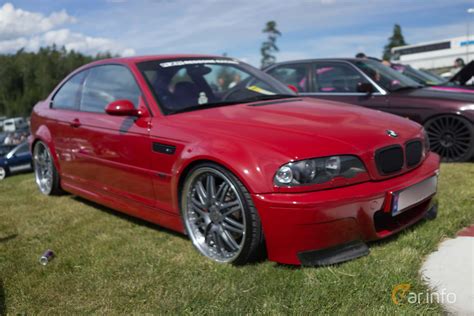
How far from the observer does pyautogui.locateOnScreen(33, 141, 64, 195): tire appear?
519 cm

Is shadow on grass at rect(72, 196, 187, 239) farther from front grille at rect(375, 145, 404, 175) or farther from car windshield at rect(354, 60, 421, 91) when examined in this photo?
car windshield at rect(354, 60, 421, 91)

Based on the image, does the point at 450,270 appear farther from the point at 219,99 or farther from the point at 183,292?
the point at 219,99

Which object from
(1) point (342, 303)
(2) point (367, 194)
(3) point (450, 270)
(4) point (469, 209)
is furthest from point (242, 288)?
(4) point (469, 209)

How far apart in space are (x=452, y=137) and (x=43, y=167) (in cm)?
496

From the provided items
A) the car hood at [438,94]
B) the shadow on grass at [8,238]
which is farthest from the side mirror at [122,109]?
the car hood at [438,94]

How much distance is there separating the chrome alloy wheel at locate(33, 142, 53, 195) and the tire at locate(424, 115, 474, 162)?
457 centimetres

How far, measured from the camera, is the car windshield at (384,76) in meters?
6.36

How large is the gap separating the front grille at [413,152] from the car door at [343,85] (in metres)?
2.99

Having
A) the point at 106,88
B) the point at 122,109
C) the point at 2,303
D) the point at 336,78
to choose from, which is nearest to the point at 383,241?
Answer: the point at 122,109

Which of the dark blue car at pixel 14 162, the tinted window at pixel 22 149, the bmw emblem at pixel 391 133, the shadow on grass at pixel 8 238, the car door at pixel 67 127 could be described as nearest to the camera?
the bmw emblem at pixel 391 133

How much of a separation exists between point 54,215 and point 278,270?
2742mm

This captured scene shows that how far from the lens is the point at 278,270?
287 centimetres

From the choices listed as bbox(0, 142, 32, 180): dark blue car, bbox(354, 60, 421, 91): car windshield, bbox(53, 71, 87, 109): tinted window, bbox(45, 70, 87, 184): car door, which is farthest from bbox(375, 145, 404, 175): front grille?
bbox(0, 142, 32, 180): dark blue car

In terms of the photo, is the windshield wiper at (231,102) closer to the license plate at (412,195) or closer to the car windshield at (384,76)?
the license plate at (412,195)
